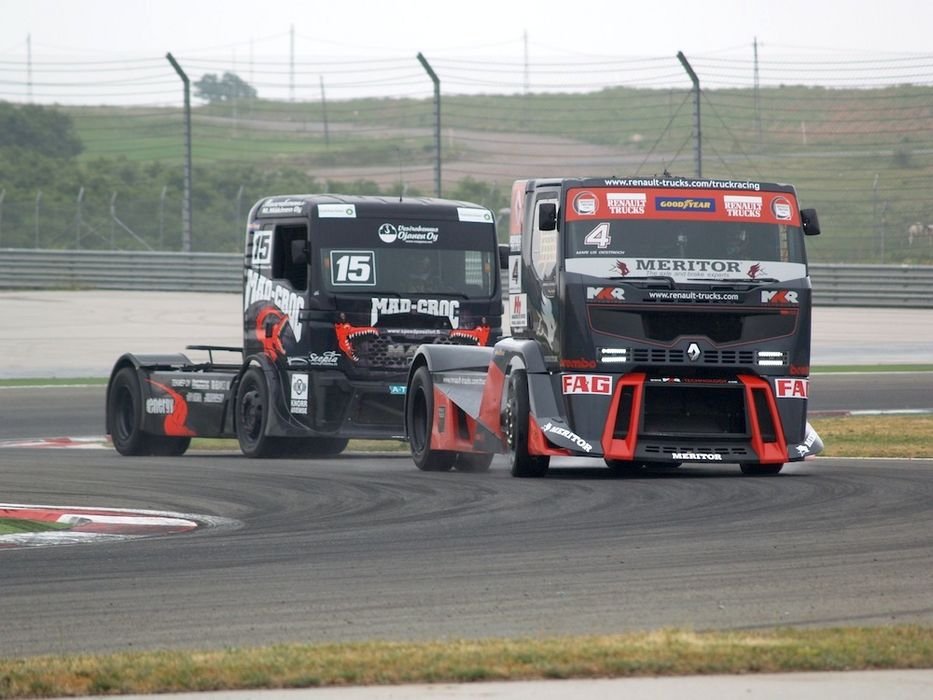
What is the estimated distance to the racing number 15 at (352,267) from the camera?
17141 millimetres

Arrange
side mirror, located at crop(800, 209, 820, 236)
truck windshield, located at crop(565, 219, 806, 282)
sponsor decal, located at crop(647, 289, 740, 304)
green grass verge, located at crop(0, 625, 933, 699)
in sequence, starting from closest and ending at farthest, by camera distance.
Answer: green grass verge, located at crop(0, 625, 933, 699) → sponsor decal, located at crop(647, 289, 740, 304) → truck windshield, located at crop(565, 219, 806, 282) → side mirror, located at crop(800, 209, 820, 236)

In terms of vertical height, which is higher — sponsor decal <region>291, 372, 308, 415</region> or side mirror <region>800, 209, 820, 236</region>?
side mirror <region>800, 209, 820, 236</region>

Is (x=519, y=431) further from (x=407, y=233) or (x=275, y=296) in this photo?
(x=275, y=296)

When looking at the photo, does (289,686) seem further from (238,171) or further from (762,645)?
(238,171)

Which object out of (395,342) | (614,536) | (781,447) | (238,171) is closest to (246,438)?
(395,342)

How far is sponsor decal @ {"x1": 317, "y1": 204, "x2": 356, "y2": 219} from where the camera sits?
17203 millimetres

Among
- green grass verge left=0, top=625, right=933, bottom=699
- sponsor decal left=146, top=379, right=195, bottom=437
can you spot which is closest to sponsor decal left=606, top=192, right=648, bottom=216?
sponsor decal left=146, top=379, right=195, bottom=437

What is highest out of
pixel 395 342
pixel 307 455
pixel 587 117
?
pixel 587 117

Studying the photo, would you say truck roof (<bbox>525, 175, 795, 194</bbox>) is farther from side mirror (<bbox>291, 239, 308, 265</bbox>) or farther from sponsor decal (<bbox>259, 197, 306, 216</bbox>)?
sponsor decal (<bbox>259, 197, 306, 216</bbox>)

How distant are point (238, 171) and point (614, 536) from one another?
5217cm

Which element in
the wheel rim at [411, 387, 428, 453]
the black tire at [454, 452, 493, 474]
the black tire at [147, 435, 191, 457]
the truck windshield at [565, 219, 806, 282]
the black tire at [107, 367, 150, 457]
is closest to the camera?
the truck windshield at [565, 219, 806, 282]

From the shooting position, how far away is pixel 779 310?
14086 millimetres

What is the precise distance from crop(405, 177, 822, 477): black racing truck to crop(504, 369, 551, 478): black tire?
0.04 ft

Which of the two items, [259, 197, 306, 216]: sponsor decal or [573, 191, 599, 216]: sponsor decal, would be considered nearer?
[573, 191, 599, 216]: sponsor decal
